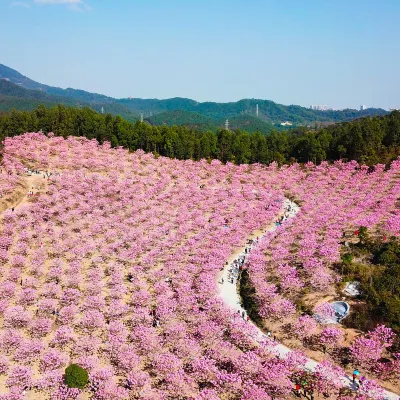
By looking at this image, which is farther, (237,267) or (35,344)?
(237,267)

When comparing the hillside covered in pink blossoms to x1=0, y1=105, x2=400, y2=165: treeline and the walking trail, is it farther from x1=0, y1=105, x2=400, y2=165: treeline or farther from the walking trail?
x1=0, y1=105, x2=400, y2=165: treeline

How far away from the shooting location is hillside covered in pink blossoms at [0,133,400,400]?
1068 inches

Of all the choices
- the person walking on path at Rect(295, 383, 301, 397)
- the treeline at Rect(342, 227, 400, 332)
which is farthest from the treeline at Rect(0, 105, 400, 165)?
the person walking on path at Rect(295, 383, 301, 397)

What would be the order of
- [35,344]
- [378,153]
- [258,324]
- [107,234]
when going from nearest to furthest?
[35,344], [258,324], [107,234], [378,153]

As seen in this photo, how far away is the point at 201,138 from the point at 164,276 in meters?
66.7

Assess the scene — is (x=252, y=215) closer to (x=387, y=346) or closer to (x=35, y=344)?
(x=387, y=346)

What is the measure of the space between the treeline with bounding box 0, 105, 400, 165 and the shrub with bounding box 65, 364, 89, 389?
78174 mm

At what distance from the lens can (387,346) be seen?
30984mm

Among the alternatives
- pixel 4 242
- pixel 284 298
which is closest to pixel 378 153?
pixel 284 298

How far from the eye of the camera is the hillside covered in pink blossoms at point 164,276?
89.0ft

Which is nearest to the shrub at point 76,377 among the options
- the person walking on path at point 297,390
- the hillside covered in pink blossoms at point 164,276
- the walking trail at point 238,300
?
the hillside covered in pink blossoms at point 164,276

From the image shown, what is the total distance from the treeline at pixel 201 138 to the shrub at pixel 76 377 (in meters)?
78.2

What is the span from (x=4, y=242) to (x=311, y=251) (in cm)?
3863

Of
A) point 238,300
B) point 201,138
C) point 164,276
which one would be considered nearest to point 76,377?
point 164,276
